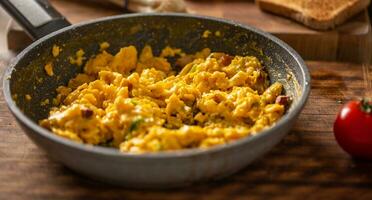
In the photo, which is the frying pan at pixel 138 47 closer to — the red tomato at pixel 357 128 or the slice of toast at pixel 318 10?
the red tomato at pixel 357 128

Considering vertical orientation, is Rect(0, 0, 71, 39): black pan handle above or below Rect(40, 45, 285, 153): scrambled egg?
above

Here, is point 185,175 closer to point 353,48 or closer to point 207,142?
point 207,142

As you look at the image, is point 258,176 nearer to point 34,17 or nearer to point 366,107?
point 366,107

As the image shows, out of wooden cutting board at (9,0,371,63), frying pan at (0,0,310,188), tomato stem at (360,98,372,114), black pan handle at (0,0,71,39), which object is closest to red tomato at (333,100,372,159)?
tomato stem at (360,98,372,114)

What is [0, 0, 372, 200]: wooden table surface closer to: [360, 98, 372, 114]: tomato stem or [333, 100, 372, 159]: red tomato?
[333, 100, 372, 159]: red tomato

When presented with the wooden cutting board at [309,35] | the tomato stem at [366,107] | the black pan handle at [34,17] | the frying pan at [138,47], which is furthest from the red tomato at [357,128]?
the black pan handle at [34,17]

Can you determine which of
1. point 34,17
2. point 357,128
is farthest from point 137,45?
point 357,128

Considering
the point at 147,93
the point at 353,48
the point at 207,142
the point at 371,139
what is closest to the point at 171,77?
the point at 147,93
